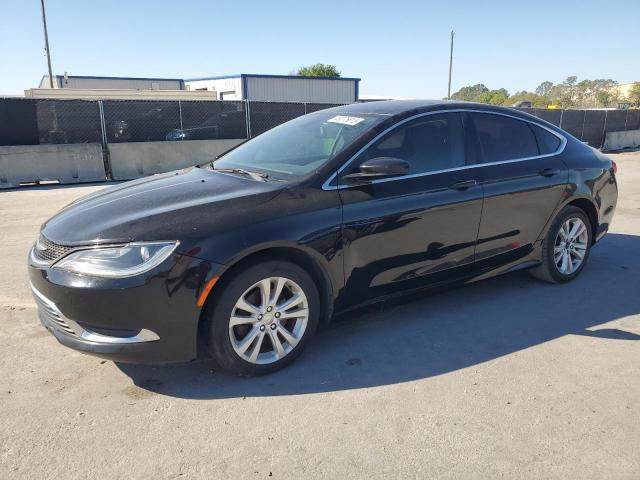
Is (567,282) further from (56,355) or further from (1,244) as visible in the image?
(1,244)

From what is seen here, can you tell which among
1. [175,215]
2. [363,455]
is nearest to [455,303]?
[363,455]

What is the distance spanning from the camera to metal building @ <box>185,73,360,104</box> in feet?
124

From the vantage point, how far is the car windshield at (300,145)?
3686 millimetres

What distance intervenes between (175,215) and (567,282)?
3791 mm

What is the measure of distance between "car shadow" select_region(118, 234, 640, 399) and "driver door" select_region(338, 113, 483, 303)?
285 mm

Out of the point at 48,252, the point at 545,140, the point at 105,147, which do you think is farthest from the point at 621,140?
the point at 48,252

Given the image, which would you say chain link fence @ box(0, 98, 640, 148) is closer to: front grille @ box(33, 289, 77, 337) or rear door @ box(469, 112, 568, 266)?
front grille @ box(33, 289, 77, 337)

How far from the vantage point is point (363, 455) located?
255 centimetres

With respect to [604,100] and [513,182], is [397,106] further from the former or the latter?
[604,100]

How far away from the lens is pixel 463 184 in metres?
4.02

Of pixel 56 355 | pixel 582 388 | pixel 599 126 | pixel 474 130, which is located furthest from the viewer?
pixel 599 126

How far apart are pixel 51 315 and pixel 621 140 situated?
25.4 meters

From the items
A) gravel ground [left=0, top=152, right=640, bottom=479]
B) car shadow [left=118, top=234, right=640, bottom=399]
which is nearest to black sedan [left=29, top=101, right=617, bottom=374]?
car shadow [left=118, top=234, right=640, bottom=399]

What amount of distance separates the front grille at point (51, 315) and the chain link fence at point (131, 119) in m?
10.8
